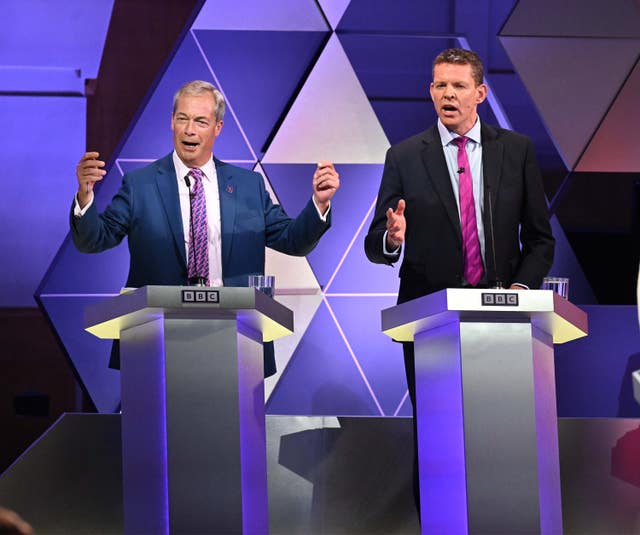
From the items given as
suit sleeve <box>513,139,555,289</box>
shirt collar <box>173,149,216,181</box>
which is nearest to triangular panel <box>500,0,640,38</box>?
suit sleeve <box>513,139,555,289</box>

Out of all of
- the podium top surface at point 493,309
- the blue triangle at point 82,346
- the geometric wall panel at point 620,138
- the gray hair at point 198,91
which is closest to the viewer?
the podium top surface at point 493,309

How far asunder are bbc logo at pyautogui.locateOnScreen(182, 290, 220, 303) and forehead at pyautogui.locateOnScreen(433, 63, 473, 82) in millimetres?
1325

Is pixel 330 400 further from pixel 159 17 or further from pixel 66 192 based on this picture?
pixel 159 17

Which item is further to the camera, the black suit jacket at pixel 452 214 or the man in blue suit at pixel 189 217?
the man in blue suit at pixel 189 217

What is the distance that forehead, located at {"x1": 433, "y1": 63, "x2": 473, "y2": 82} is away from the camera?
363 centimetres

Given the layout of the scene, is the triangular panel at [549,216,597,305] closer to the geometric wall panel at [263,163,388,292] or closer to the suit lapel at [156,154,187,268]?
the geometric wall panel at [263,163,388,292]

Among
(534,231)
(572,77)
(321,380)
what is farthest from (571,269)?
(534,231)

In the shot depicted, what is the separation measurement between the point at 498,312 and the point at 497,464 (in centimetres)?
42

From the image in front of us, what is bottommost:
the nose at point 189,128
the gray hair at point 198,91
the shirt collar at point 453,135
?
the shirt collar at point 453,135

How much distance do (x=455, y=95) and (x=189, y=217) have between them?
3.40 feet

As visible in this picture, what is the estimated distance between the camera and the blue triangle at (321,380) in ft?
16.8

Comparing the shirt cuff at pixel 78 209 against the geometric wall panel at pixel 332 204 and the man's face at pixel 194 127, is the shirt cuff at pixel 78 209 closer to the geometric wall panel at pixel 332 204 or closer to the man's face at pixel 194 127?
the man's face at pixel 194 127

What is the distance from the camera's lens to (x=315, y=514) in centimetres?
377

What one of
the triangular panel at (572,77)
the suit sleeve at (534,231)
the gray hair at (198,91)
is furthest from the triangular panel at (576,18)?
the gray hair at (198,91)
